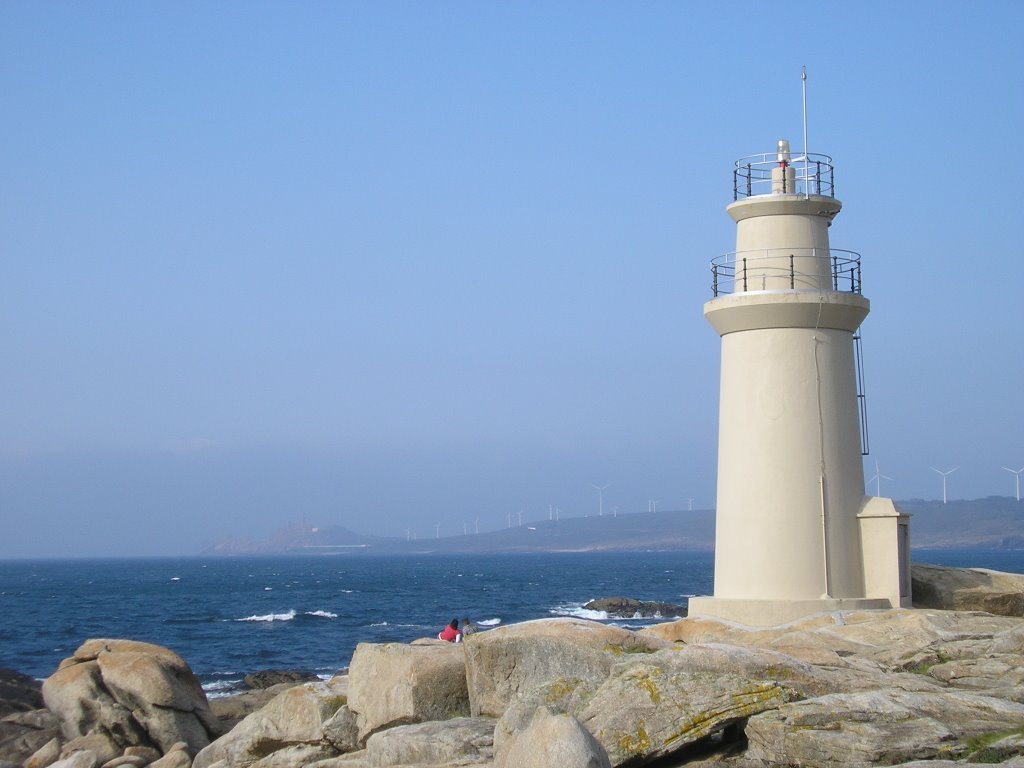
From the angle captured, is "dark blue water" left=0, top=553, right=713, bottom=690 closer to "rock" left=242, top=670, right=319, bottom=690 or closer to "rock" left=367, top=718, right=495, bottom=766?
"rock" left=242, top=670, right=319, bottom=690

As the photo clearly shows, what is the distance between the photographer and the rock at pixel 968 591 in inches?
862

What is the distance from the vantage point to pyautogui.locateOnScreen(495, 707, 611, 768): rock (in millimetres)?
11219

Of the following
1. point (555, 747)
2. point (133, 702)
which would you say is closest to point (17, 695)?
point (133, 702)

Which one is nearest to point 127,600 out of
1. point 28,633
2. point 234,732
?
point 28,633

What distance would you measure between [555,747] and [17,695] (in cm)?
2081

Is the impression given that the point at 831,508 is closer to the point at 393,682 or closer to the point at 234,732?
the point at 393,682

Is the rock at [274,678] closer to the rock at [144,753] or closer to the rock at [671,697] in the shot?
the rock at [144,753]

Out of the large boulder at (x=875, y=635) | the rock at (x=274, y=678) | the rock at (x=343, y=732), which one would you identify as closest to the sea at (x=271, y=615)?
the rock at (x=274, y=678)

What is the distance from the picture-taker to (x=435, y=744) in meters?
14.4

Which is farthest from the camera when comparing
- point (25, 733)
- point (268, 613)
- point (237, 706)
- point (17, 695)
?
point (268, 613)

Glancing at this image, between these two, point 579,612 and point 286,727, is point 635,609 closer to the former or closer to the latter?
point 579,612

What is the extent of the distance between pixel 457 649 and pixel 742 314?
24.2 feet

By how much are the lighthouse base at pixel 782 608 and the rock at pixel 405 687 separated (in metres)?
5.62

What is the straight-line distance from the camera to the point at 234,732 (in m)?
18.3
